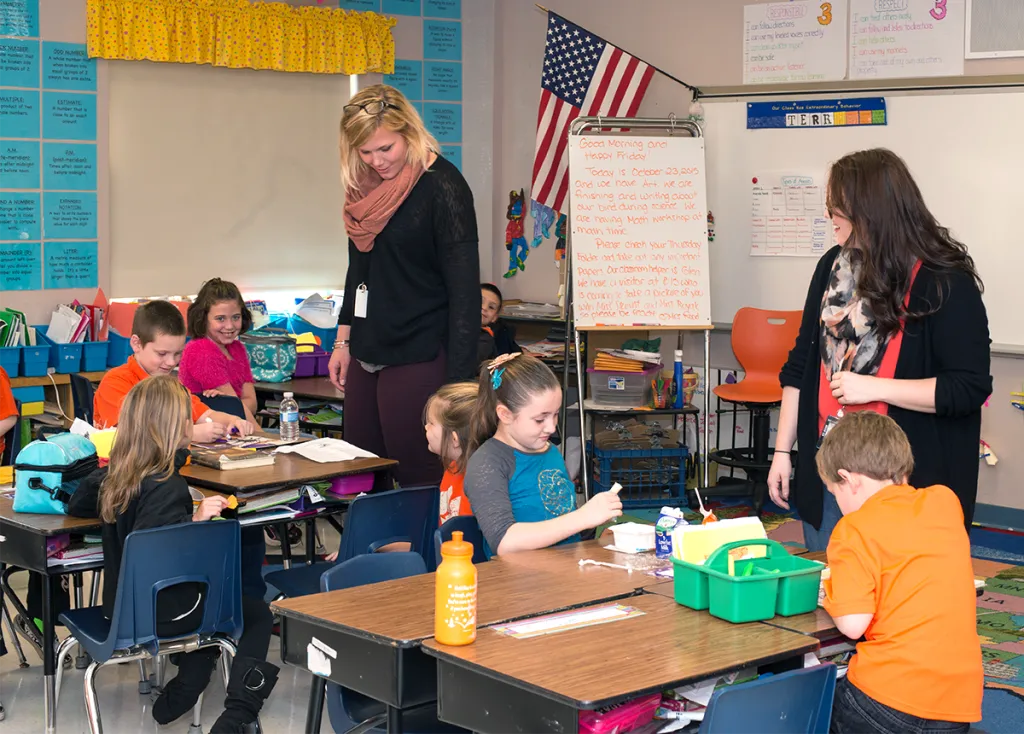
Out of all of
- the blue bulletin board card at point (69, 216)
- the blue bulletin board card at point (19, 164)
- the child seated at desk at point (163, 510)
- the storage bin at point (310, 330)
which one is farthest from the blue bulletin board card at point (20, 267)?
the child seated at desk at point (163, 510)

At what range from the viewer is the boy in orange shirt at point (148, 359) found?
4.21 metres

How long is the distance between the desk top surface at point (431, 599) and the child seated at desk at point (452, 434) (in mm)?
620

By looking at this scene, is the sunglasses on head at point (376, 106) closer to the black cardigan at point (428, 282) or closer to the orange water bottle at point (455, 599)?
the black cardigan at point (428, 282)

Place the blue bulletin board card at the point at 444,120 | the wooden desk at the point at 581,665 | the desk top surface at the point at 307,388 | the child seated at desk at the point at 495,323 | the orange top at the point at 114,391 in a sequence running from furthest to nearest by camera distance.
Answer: the blue bulletin board card at the point at 444,120 → the child seated at desk at the point at 495,323 → the desk top surface at the point at 307,388 → the orange top at the point at 114,391 → the wooden desk at the point at 581,665

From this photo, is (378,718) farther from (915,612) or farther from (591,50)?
(591,50)

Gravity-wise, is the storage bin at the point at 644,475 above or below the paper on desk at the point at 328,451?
below

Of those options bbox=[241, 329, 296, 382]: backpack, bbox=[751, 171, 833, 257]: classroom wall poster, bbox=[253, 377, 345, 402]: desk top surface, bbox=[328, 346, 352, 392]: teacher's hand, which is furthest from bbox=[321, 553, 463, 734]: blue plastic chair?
bbox=[751, 171, 833, 257]: classroom wall poster

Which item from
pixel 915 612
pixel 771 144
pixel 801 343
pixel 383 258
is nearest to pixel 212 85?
pixel 771 144

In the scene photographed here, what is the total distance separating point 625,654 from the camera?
2158 millimetres

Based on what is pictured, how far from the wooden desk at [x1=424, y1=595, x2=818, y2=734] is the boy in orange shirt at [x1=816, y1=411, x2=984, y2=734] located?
0.45ft

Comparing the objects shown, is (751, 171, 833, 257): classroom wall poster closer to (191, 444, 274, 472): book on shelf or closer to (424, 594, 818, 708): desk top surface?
(191, 444, 274, 472): book on shelf

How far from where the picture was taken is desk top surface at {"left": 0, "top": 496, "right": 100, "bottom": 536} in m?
3.25

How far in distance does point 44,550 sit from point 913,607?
2209 mm

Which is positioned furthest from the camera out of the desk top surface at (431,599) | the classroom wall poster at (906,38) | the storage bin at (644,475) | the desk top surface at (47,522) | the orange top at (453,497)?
the storage bin at (644,475)
